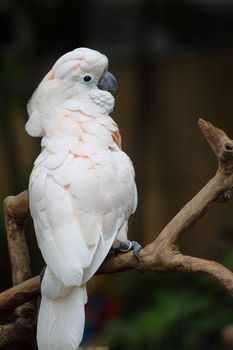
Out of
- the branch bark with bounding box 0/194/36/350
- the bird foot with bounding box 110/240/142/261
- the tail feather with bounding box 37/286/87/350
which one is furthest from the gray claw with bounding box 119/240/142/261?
the branch bark with bounding box 0/194/36/350

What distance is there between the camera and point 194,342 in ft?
10.3

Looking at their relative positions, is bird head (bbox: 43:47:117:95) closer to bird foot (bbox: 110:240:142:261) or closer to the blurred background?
bird foot (bbox: 110:240:142:261)

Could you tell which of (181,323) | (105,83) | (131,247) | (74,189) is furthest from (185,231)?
(181,323)

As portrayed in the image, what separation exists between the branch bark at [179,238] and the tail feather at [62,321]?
0.12 m

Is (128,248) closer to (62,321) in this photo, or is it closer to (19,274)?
(62,321)

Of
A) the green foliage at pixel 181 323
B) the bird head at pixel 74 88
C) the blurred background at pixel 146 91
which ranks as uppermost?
the bird head at pixel 74 88

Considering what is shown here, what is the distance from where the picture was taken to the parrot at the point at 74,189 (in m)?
1.78

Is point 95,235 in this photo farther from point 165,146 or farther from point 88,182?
point 165,146

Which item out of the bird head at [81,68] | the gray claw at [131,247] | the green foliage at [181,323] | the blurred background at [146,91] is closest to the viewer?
the gray claw at [131,247]

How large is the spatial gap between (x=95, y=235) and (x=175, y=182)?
10.2 feet

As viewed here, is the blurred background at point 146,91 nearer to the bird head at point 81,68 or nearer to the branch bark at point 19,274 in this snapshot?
the branch bark at point 19,274

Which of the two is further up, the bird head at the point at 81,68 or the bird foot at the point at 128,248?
the bird head at the point at 81,68

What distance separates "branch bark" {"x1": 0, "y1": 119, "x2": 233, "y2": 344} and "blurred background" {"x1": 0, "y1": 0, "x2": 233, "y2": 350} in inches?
87.6

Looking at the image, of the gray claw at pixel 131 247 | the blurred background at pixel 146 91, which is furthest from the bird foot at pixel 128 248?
the blurred background at pixel 146 91
